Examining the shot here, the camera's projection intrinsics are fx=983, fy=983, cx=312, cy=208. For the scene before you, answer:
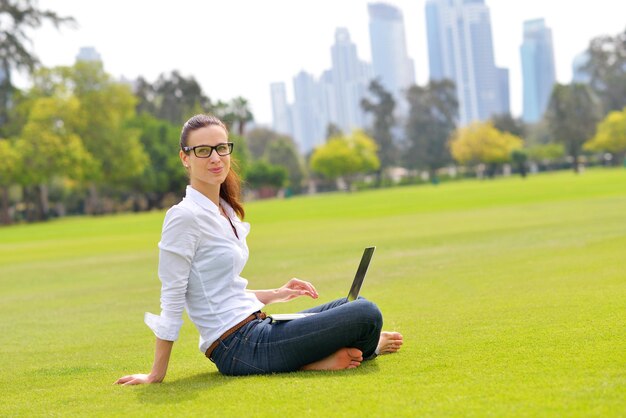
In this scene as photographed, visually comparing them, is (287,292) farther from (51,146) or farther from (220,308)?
(51,146)

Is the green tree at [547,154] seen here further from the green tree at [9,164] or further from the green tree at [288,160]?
the green tree at [9,164]

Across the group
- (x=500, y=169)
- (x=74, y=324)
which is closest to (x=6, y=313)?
(x=74, y=324)

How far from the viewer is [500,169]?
500 ft

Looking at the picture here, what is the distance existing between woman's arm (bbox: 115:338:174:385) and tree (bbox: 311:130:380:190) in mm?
131617

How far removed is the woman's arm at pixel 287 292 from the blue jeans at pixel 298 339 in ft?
1.54

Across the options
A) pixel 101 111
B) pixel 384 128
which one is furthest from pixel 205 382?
pixel 384 128

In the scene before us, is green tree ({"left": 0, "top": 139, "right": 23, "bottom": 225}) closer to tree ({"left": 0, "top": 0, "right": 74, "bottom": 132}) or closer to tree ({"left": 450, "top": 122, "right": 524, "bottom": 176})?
tree ({"left": 0, "top": 0, "right": 74, "bottom": 132})

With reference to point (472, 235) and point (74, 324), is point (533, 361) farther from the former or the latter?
point (472, 235)

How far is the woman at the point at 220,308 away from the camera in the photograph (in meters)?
6.07

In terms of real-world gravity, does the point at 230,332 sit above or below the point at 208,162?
below

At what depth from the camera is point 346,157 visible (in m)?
138

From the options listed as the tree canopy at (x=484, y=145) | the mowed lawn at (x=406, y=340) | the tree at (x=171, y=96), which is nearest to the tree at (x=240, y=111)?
the tree at (x=171, y=96)

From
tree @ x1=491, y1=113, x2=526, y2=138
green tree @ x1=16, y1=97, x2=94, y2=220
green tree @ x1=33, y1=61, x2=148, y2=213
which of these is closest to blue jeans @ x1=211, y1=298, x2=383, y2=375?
green tree @ x1=16, y1=97, x2=94, y2=220

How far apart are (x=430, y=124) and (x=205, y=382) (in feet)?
492
